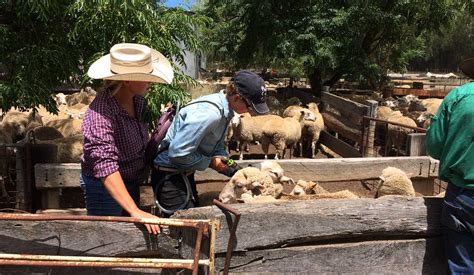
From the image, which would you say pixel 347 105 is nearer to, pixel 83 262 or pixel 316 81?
pixel 316 81

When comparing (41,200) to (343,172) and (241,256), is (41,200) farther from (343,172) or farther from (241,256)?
(343,172)

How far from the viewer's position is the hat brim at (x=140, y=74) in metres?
2.49

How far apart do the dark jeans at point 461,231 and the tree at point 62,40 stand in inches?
119

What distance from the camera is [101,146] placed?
2.32m

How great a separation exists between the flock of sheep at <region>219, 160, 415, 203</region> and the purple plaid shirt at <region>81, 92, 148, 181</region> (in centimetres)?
140

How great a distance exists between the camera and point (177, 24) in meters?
5.27

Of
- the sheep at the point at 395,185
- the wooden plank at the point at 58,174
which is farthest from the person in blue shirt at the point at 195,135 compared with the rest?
the sheep at the point at 395,185

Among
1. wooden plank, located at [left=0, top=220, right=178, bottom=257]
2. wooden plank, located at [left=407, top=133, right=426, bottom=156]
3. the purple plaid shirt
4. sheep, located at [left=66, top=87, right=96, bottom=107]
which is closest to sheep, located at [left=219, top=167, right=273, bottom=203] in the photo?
the purple plaid shirt

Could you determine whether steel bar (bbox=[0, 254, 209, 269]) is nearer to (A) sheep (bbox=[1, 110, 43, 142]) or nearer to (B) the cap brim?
(B) the cap brim

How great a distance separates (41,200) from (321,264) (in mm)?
3143

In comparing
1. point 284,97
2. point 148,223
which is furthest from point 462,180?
point 284,97

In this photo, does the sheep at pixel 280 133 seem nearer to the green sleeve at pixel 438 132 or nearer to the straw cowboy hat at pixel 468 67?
the straw cowboy hat at pixel 468 67

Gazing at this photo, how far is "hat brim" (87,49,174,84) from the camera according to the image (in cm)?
249

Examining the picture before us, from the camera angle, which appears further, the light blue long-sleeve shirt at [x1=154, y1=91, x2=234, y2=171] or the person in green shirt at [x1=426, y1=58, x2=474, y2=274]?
the light blue long-sleeve shirt at [x1=154, y1=91, x2=234, y2=171]
